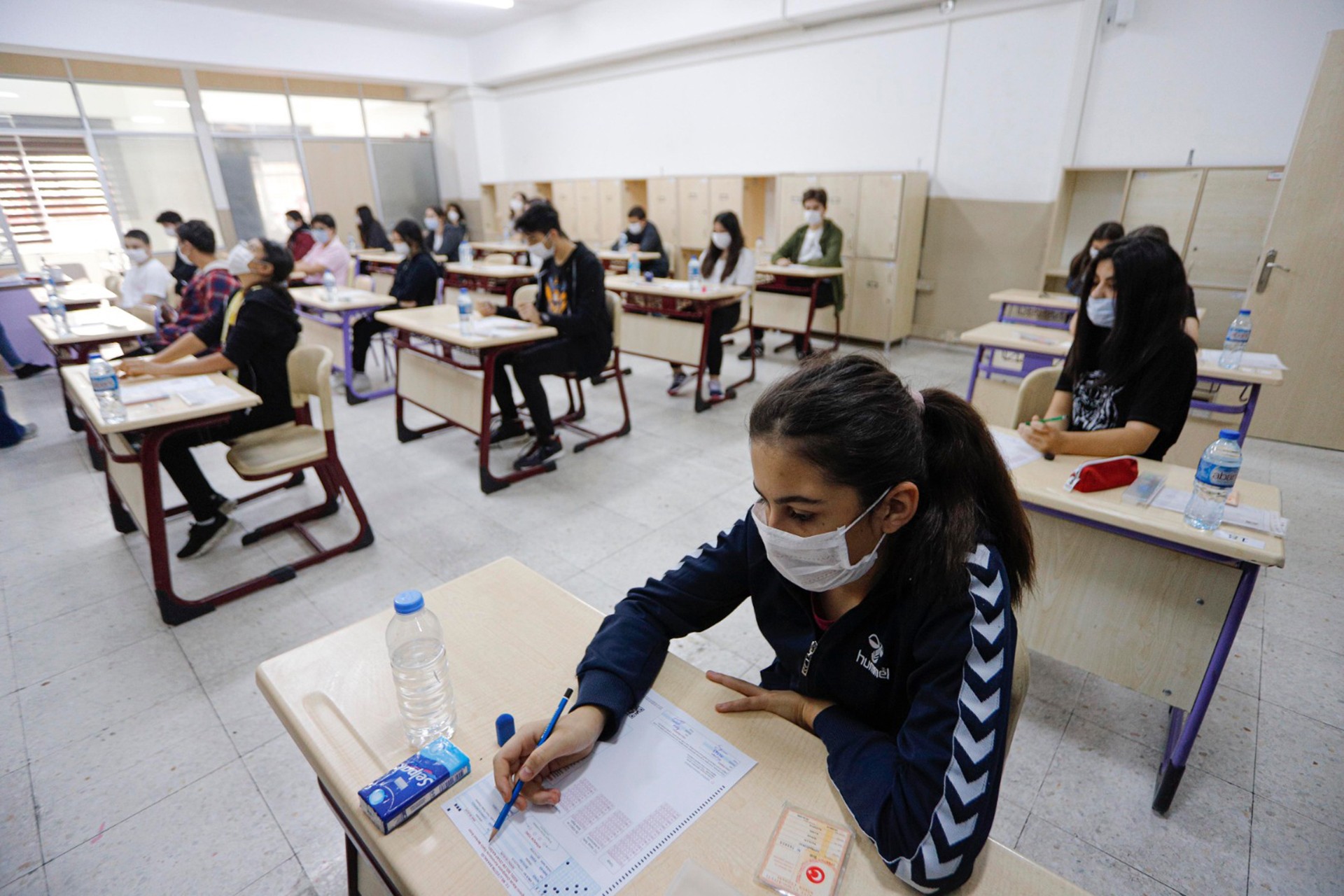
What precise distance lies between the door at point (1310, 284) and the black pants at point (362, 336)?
6.07 m

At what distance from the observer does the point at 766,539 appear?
901mm

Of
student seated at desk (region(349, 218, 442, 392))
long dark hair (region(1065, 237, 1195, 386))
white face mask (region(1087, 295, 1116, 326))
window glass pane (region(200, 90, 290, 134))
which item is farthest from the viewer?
window glass pane (region(200, 90, 290, 134))

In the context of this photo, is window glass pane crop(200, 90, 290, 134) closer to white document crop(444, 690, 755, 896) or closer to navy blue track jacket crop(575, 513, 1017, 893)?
navy blue track jacket crop(575, 513, 1017, 893)

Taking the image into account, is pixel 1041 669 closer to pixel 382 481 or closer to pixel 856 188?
pixel 382 481

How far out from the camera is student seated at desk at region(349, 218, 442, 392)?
489 cm

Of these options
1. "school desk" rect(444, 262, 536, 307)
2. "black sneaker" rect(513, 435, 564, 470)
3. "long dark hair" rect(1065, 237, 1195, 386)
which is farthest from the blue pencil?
"school desk" rect(444, 262, 536, 307)

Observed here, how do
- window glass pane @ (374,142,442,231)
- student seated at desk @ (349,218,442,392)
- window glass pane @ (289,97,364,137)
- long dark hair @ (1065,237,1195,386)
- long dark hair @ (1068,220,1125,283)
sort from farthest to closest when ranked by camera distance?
1. window glass pane @ (374,142,442,231)
2. window glass pane @ (289,97,364,137)
3. student seated at desk @ (349,218,442,392)
4. long dark hair @ (1068,220,1125,283)
5. long dark hair @ (1065,237,1195,386)

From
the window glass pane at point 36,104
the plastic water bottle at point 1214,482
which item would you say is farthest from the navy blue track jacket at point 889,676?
the window glass pane at point 36,104

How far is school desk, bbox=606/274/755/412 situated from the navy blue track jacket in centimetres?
330

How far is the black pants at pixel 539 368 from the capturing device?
3.37 m

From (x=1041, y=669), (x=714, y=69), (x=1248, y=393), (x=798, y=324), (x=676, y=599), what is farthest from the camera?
(x=714, y=69)

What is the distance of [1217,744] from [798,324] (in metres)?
4.22

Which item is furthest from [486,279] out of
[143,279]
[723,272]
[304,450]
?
[304,450]

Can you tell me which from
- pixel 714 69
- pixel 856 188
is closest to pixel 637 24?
pixel 714 69
